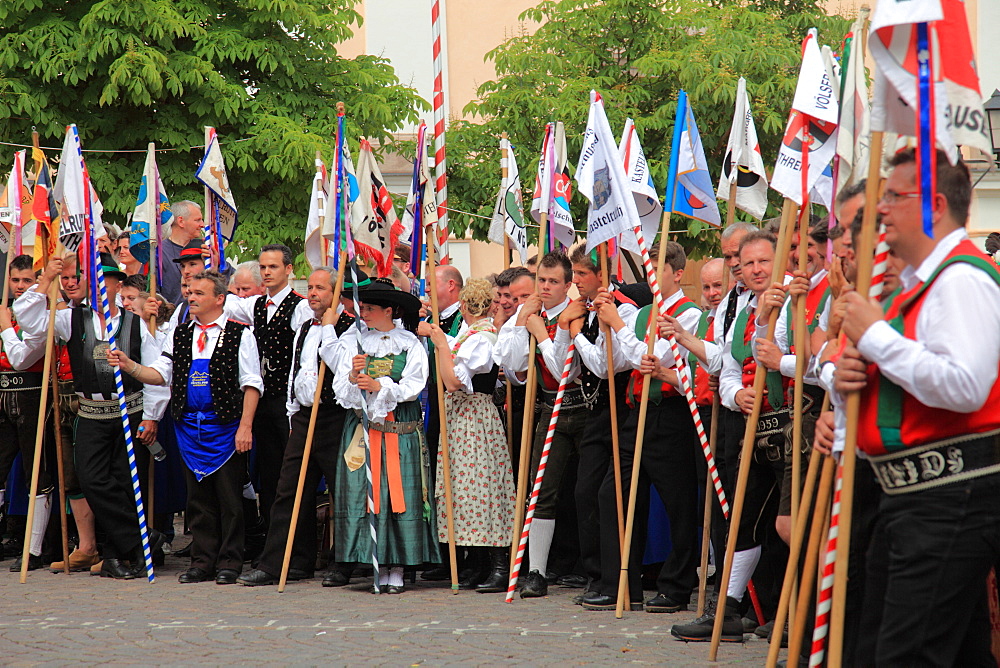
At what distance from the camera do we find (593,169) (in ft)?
25.2

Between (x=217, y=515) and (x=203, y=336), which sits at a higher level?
(x=203, y=336)

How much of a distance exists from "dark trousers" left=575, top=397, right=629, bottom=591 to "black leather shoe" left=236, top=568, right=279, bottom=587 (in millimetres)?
2207

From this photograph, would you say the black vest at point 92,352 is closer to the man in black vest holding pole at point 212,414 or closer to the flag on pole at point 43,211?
the man in black vest holding pole at point 212,414

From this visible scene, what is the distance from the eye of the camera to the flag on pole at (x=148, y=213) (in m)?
10.1

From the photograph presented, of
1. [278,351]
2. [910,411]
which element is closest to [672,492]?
[278,351]

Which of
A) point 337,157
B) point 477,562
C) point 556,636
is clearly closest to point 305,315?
point 337,157

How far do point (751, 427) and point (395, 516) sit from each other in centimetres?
333

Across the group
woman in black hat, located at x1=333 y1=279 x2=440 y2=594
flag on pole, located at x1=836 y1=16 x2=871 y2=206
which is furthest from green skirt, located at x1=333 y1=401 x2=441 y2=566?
flag on pole, located at x1=836 y1=16 x2=871 y2=206

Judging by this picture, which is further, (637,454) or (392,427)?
(392,427)

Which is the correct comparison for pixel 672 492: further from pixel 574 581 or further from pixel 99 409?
pixel 99 409

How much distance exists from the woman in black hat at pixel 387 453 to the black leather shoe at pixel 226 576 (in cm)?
82

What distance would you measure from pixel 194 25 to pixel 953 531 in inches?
507

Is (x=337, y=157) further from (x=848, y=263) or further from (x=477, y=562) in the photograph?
(x=848, y=263)

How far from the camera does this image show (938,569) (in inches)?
143
